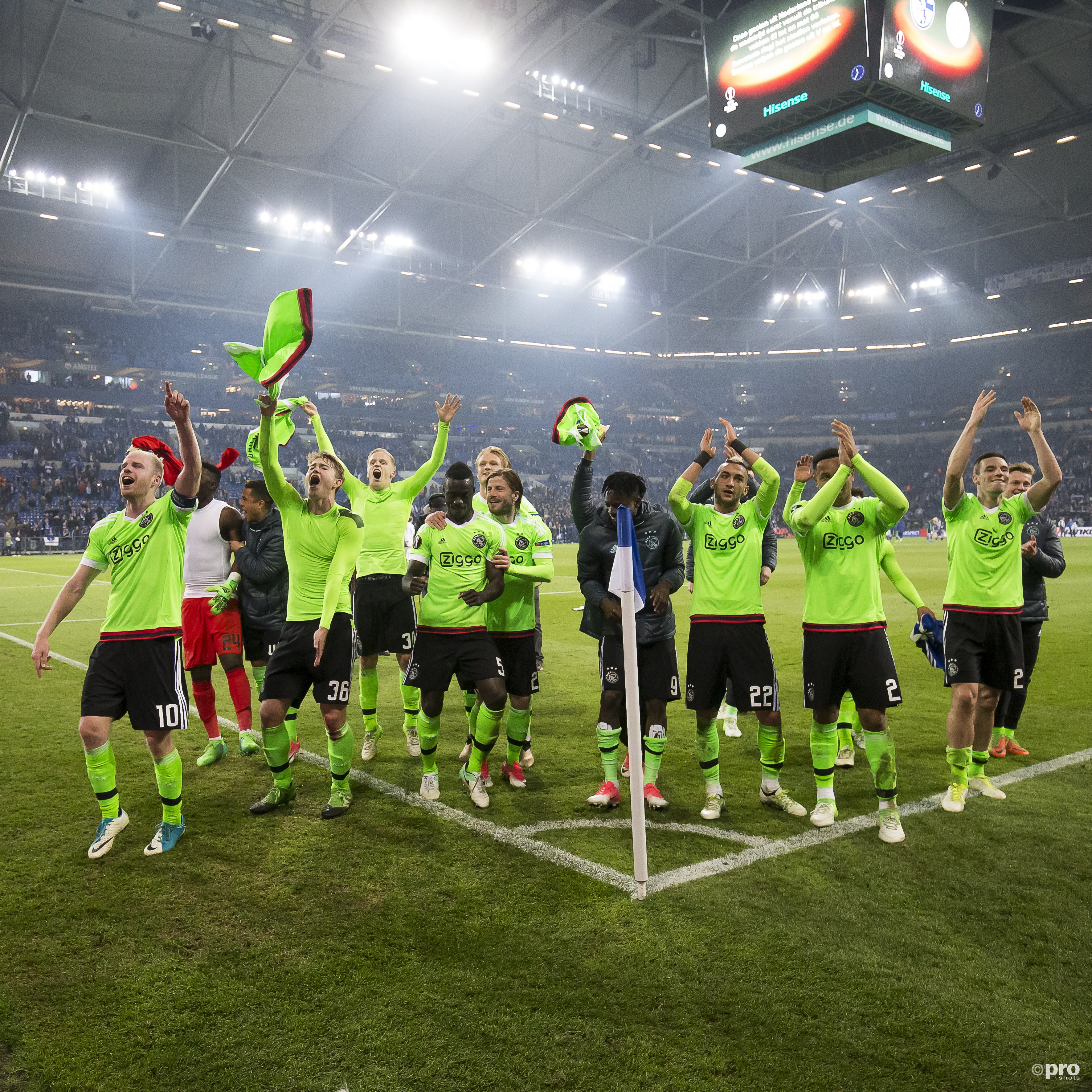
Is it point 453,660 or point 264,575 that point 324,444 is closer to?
point 264,575

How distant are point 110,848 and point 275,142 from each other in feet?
108

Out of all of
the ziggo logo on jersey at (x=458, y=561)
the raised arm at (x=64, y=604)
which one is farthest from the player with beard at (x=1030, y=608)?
the raised arm at (x=64, y=604)

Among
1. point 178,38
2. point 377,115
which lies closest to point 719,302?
point 377,115

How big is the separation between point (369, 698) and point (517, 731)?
60.0 inches

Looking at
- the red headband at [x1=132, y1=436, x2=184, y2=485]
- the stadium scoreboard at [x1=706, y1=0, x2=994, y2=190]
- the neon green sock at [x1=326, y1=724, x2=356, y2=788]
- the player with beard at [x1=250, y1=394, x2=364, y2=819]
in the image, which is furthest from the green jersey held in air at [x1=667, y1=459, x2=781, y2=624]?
the stadium scoreboard at [x1=706, y1=0, x2=994, y2=190]

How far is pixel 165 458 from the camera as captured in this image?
16.5 feet

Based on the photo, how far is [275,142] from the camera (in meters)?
32.0

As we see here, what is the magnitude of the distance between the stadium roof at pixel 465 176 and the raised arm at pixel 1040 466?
76.1ft

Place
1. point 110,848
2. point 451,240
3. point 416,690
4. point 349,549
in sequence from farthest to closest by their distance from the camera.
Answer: point 451,240 → point 416,690 → point 349,549 → point 110,848

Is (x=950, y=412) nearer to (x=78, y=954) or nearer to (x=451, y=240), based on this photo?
(x=451, y=240)

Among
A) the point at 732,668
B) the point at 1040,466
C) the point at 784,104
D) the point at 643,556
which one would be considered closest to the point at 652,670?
the point at 732,668

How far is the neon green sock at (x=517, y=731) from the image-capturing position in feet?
19.7

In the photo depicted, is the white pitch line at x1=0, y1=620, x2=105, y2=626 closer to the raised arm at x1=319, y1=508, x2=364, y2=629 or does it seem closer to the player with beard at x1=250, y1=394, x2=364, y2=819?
the player with beard at x1=250, y1=394, x2=364, y2=819

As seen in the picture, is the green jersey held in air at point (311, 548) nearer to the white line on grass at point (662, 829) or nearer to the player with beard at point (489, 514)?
the player with beard at point (489, 514)
